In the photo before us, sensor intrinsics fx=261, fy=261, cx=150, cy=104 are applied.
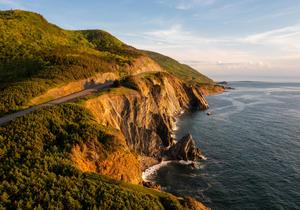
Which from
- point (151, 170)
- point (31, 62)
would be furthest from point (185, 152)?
point (31, 62)

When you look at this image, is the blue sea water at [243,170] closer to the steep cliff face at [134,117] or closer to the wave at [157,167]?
the wave at [157,167]

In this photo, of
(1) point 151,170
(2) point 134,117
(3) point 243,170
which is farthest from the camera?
(2) point 134,117

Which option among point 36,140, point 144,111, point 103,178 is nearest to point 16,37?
point 144,111

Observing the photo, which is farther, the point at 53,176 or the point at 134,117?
the point at 134,117

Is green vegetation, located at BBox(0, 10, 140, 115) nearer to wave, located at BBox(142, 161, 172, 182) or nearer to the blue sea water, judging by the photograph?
wave, located at BBox(142, 161, 172, 182)

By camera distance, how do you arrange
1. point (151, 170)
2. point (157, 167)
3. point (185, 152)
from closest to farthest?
point (151, 170), point (157, 167), point (185, 152)

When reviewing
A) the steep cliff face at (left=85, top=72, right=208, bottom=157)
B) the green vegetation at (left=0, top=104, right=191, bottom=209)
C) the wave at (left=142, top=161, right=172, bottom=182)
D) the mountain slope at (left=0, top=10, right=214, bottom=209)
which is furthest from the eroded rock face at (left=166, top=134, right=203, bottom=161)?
the green vegetation at (left=0, top=104, right=191, bottom=209)

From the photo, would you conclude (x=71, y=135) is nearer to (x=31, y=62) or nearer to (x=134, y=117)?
(x=134, y=117)

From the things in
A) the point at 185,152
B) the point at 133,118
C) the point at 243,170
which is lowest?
the point at 243,170
